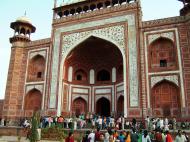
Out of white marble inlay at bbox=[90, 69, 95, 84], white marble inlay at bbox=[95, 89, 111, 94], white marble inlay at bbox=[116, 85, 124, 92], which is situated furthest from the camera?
white marble inlay at bbox=[90, 69, 95, 84]

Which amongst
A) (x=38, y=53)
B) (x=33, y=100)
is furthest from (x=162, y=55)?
(x=33, y=100)

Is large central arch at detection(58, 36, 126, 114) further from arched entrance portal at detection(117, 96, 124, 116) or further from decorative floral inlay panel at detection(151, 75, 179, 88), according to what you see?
decorative floral inlay panel at detection(151, 75, 179, 88)

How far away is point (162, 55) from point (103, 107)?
649 cm

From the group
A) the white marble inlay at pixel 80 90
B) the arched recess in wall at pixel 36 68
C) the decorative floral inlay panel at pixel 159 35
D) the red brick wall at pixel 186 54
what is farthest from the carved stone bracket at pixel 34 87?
the red brick wall at pixel 186 54

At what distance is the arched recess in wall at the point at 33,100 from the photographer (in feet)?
56.9

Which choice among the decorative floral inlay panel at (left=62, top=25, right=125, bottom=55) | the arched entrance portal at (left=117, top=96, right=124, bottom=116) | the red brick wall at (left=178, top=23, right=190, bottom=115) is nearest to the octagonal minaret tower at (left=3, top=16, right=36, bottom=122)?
the decorative floral inlay panel at (left=62, top=25, right=125, bottom=55)

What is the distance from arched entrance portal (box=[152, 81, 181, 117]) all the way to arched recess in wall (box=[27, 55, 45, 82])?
8.53 meters

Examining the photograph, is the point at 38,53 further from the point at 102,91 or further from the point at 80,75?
the point at 102,91

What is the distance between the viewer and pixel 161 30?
577 inches

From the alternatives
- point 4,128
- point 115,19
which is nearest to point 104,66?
point 115,19

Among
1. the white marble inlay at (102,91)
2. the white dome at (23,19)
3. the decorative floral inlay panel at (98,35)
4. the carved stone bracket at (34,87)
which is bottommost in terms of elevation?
the white marble inlay at (102,91)

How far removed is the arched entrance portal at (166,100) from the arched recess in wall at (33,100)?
27.2 feet

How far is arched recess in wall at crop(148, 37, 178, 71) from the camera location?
14.1 m

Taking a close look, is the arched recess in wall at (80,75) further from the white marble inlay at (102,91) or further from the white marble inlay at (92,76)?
the white marble inlay at (102,91)
